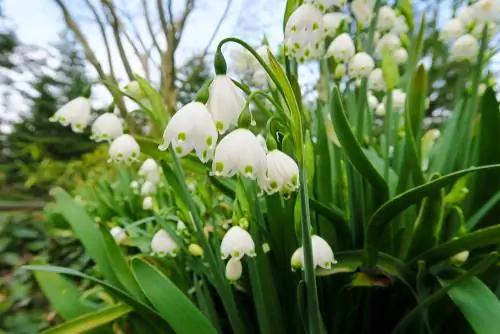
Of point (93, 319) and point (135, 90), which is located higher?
point (135, 90)

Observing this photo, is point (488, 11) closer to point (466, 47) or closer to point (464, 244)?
point (466, 47)

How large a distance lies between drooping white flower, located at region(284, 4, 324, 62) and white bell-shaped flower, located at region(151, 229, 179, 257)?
47 centimetres

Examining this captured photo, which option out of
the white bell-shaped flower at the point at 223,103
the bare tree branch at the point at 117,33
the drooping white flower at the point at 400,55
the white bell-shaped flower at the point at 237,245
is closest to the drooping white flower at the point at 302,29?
the white bell-shaped flower at the point at 223,103

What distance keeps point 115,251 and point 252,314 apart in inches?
13.3

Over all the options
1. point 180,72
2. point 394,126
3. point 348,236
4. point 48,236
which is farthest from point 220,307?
point 180,72

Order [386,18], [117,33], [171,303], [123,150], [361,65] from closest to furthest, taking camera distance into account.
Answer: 1. [171,303]
2. [123,150]
3. [361,65]
4. [386,18]
5. [117,33]

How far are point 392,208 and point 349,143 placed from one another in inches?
5.3

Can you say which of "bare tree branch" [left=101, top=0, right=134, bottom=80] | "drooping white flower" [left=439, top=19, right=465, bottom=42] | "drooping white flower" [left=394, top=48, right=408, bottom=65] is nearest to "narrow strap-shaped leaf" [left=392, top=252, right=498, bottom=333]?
"drooping white flower" [left=439, top=19, right=465, bottom=42]

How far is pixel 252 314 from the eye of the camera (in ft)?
3.60

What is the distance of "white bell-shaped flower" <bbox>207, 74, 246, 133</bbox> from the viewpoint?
638 mm

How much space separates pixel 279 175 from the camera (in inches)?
26.6

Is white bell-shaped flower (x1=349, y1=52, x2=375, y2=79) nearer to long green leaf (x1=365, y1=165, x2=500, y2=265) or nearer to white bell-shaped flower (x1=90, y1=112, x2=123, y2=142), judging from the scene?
long green leaf (x1=365, y1=165, x2=500, y2=265)

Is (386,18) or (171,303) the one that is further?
(386,18)

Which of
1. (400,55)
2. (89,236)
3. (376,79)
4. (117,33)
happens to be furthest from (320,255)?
(117,33)
